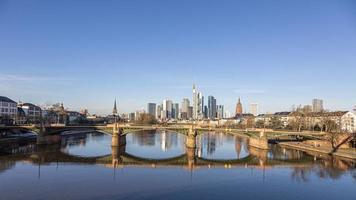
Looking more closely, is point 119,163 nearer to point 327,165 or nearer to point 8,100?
point 327,165

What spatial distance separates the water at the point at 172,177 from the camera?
3406cm

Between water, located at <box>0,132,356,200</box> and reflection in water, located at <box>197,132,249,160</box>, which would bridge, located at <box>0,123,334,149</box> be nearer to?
reflection in water, located at <box>197,132,249,160</box>

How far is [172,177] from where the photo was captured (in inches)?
1704

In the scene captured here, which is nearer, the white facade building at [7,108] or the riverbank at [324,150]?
the riverbank at [324,150]

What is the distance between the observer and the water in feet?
112

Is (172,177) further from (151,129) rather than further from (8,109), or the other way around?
(8,109)

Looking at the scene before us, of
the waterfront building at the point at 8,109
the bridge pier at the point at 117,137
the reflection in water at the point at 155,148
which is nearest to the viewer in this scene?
the reflection in water at the point at 155,148

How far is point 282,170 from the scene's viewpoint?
5031 cm

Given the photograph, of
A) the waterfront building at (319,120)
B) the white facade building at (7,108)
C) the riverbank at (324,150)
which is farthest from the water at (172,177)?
the white facade building at (7,108)

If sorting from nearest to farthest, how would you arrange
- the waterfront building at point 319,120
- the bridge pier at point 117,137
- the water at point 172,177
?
the water at point 172,177 → the bridge pier at point 117,137 → the waterfront building at point 319,120

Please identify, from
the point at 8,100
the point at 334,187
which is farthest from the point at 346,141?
the point at 8,100

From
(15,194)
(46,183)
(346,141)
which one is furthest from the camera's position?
(346,141)

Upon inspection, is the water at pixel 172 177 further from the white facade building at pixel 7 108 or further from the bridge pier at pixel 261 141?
the white facade building at pixel 7 108

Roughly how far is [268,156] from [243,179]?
23572 mm
